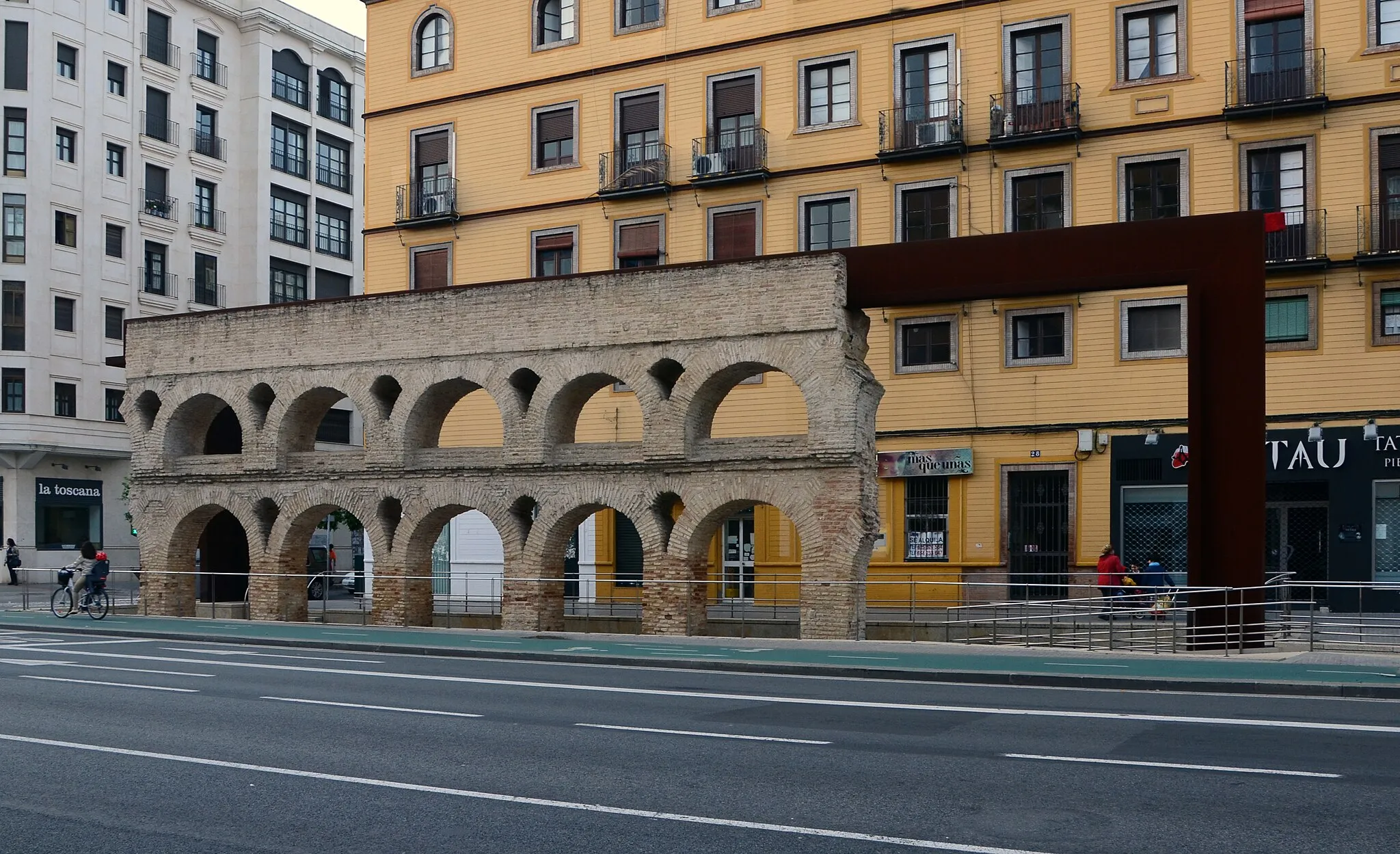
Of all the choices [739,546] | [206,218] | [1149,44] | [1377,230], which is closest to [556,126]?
[739,546]

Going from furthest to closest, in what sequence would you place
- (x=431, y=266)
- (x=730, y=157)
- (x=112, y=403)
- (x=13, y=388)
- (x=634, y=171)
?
(x=112, y=403)
(x=13, y=388)
(x=431, y=266)
(x=634, y=171)
(x=730, y=157)

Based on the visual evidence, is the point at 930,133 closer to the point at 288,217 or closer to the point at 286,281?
the point at 286,281

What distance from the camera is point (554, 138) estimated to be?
39.1 metres

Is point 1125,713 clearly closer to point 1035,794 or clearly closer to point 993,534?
point 1035,794

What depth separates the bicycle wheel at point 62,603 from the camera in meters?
32.2

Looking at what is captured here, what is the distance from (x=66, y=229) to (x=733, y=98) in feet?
104

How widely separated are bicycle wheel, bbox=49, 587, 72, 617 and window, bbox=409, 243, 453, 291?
12.6m

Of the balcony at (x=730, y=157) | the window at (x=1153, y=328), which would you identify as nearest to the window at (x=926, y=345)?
the window at (x=1153, y=328)

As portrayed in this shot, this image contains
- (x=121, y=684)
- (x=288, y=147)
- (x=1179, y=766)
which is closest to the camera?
(x=1179, y=766)

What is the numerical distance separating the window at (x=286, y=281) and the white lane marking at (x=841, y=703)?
48724 millimetres

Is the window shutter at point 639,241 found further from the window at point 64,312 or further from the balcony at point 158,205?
the balcony at point 158,205

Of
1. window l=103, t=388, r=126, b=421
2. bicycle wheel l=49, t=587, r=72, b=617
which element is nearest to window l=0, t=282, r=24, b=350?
window l=103, t=388, r=126, b=421

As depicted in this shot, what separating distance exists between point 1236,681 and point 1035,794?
7.59 m

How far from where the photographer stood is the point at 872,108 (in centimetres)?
3475
